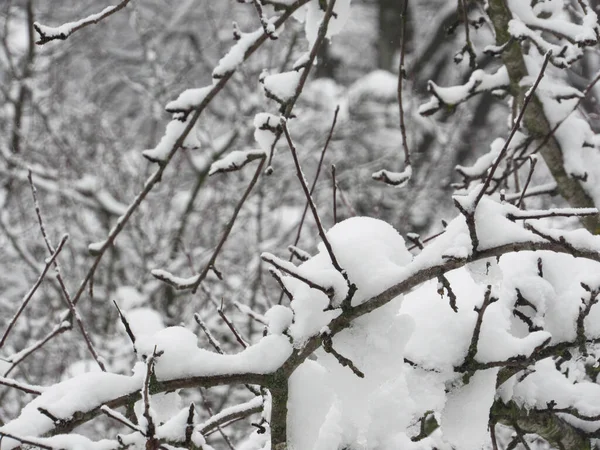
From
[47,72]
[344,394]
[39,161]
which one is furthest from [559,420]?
[47,72]

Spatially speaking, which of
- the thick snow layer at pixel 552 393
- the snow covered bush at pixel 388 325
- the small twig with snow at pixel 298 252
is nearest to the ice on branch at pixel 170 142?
the snow covered bush at pixel 388 325

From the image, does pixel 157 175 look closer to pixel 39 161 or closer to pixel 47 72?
pixel 39 161

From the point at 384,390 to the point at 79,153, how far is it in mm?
6889

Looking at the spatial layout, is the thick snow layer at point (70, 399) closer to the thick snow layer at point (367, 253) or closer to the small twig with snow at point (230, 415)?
the small twig with snow at point (230, 415)

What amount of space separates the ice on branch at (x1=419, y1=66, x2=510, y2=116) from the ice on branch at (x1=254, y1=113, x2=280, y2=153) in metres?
0.80

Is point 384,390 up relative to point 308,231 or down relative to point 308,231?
down

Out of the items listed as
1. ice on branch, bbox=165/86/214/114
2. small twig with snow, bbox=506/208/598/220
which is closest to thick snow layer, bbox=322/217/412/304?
small twig with snow, bbox=506/208/598/220

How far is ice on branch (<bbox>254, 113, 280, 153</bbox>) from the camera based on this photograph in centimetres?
162

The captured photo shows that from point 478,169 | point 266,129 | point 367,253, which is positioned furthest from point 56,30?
point 478,169

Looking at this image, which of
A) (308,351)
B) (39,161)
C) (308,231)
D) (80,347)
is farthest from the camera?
(308,231)

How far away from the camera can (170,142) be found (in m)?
1.73

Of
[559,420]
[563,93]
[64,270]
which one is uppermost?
[64,270]

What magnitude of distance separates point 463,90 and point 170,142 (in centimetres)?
116

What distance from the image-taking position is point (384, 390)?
1.42 metres
